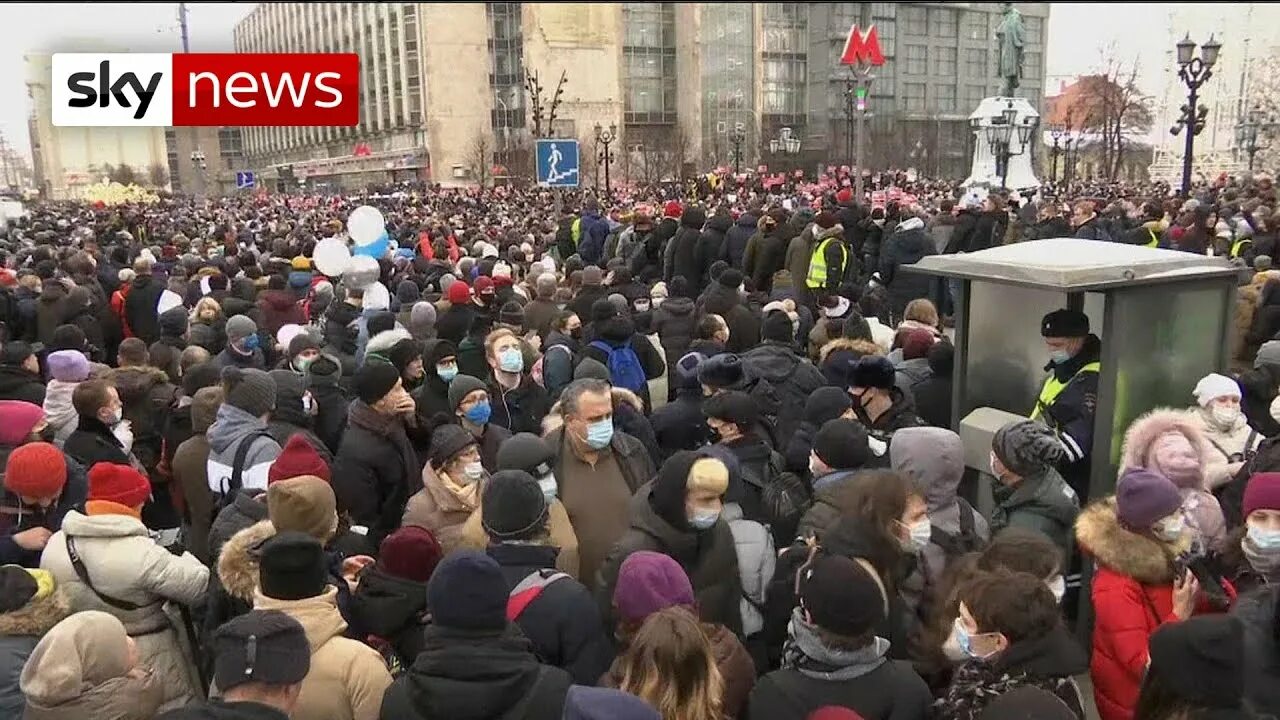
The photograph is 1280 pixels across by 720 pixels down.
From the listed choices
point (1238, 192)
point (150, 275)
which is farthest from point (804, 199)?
point (150, 275)

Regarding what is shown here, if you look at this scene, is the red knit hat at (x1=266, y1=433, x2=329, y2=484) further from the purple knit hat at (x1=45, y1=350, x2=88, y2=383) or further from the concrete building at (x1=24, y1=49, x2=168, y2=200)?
the concrete building at (x1=24, y1=49, x2=168, y2=200)

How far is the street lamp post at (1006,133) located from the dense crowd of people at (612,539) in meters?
22.8

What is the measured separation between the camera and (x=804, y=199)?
2312cm

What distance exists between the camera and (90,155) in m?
105

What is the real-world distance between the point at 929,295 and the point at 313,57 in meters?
8.60

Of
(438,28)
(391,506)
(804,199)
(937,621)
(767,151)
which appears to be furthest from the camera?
(438,28)

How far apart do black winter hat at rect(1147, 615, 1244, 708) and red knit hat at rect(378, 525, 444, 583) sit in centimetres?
225

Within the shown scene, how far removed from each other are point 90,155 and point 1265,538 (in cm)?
12082

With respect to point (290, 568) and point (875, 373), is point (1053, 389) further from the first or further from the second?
point (290, 568)

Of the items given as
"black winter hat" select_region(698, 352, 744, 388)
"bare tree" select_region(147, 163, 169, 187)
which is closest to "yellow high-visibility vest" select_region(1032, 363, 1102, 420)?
"black winter hat" select_region(698, 352, 744, 388)

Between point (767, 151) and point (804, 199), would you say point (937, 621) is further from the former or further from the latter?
point (767, 151)

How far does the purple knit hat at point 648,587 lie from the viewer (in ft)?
10.1

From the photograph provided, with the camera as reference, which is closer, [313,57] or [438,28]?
[313,57]

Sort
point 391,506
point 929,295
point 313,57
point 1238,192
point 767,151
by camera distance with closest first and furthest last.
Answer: point 391,506, point 929,295, point 313,57, point 1238,192, point 767,151
